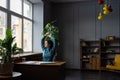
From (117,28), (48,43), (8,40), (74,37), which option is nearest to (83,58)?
(74,37)

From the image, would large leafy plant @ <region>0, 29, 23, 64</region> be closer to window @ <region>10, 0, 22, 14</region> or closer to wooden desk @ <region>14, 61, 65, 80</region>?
wooden desk @ <region>14, 61, 65, 80</region>

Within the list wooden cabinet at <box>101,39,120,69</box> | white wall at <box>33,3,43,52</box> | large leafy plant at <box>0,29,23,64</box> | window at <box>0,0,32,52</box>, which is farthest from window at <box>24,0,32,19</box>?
large leafy plant at <box>0,29,23,64</box>

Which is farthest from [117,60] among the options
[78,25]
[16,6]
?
[16,6]

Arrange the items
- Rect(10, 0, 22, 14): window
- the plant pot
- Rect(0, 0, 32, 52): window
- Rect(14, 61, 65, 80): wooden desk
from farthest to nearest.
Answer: Rect(10, 0, 22, 14): window < Rect(0, 0, 32, 52): window < Rect(14, 61, 65, 80): wooden desk < the plant pot

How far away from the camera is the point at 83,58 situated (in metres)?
9.09

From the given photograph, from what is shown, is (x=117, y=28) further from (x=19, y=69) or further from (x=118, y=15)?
(x=19, y=69)

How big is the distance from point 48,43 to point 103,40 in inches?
156

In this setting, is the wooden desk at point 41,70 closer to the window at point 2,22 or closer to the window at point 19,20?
the window at point 2,22

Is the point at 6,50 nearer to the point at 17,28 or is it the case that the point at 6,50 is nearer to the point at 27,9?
the point at 17,28

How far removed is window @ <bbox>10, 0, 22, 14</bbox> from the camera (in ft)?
21.3

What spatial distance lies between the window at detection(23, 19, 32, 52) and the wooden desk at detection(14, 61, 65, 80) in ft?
9.69

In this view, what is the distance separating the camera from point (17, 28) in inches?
272

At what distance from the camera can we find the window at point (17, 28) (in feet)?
21.5

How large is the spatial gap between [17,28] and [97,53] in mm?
4347
